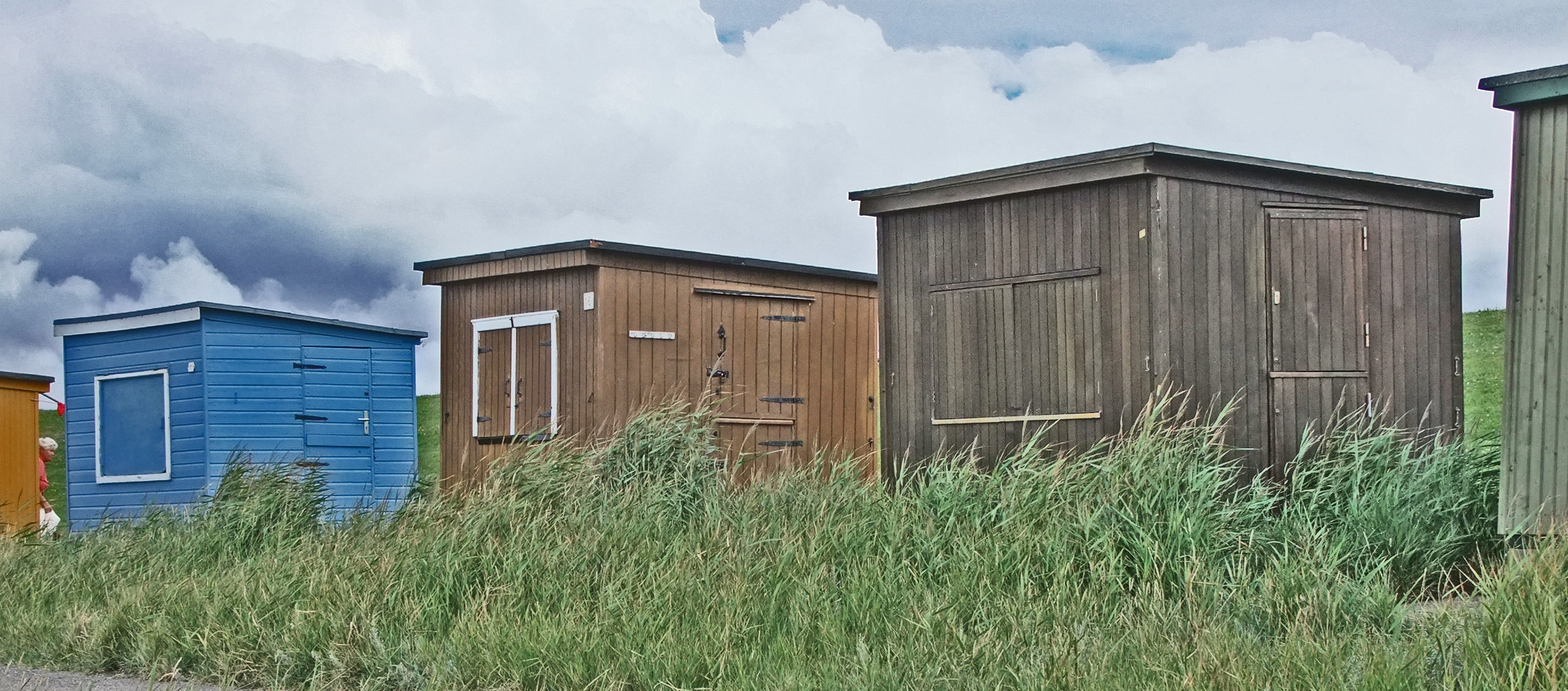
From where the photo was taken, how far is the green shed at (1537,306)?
871cm

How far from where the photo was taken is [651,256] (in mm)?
14469

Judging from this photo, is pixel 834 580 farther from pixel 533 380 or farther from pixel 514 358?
pixel 514 358

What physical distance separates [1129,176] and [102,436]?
12.0m

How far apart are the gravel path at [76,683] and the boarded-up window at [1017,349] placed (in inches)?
262

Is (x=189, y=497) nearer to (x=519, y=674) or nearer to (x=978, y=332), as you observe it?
(x=978, y=332)

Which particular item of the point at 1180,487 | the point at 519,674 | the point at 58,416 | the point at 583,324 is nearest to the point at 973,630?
the point at 519,674

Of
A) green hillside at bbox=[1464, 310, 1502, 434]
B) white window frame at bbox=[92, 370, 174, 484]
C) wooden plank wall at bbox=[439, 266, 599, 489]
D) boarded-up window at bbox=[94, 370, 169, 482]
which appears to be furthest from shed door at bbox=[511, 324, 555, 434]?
green hillside at bbox=[1464, 310, 1502, 434]

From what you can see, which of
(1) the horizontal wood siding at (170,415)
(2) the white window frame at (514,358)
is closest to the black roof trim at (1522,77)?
(2) the white window frame at (514,358)

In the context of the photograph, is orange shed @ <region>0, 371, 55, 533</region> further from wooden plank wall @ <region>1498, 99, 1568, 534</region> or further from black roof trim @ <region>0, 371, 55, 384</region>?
wooden plank wall @ <region>1498, 99, 1568, 534</region>

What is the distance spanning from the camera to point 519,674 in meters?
6.87

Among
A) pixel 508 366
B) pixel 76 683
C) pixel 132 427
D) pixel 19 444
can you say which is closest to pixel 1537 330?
pixel 76 683

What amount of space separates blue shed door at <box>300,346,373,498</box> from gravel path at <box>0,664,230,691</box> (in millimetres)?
8599

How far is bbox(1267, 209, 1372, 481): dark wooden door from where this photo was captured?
11453 millimetres

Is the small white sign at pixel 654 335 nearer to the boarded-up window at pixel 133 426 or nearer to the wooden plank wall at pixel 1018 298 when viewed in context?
the wooden plank wall at pixel 1018 298
